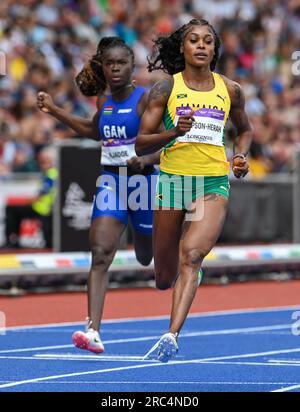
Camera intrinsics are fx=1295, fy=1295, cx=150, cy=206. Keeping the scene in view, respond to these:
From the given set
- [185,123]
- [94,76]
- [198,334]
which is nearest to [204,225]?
[185,123]

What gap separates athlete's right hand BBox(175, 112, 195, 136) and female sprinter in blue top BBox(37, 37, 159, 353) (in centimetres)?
169

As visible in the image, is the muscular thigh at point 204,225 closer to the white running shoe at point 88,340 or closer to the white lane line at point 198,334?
the white running shoe at point 88,340

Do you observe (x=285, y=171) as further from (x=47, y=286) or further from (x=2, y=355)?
(x=2, y=355)

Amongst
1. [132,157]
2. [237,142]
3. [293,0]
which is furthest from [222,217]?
[293,0]

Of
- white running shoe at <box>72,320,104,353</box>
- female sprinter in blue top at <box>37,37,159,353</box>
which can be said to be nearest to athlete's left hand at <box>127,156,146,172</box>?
female sprinter in blue top at <box>37,37,159,353</box>

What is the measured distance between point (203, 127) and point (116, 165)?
168 centimetres

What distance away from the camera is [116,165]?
10852 millimetres

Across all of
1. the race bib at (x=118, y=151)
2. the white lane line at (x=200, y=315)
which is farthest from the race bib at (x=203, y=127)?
the white lane line at (x=200, y=315)

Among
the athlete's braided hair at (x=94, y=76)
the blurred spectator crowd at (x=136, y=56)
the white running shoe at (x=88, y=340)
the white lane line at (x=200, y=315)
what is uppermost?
the blurred spectator crowd at (x=136, y=56)

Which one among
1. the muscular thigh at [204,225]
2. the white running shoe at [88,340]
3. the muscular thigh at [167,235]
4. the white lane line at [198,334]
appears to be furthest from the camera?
the white lane line at [198,334]

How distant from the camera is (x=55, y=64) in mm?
23031

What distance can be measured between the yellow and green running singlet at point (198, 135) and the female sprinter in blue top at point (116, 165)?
1.16 metres

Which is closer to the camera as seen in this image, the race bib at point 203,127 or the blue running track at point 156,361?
the blue running track at point 156,361

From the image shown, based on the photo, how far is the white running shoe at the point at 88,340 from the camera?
10016mm
